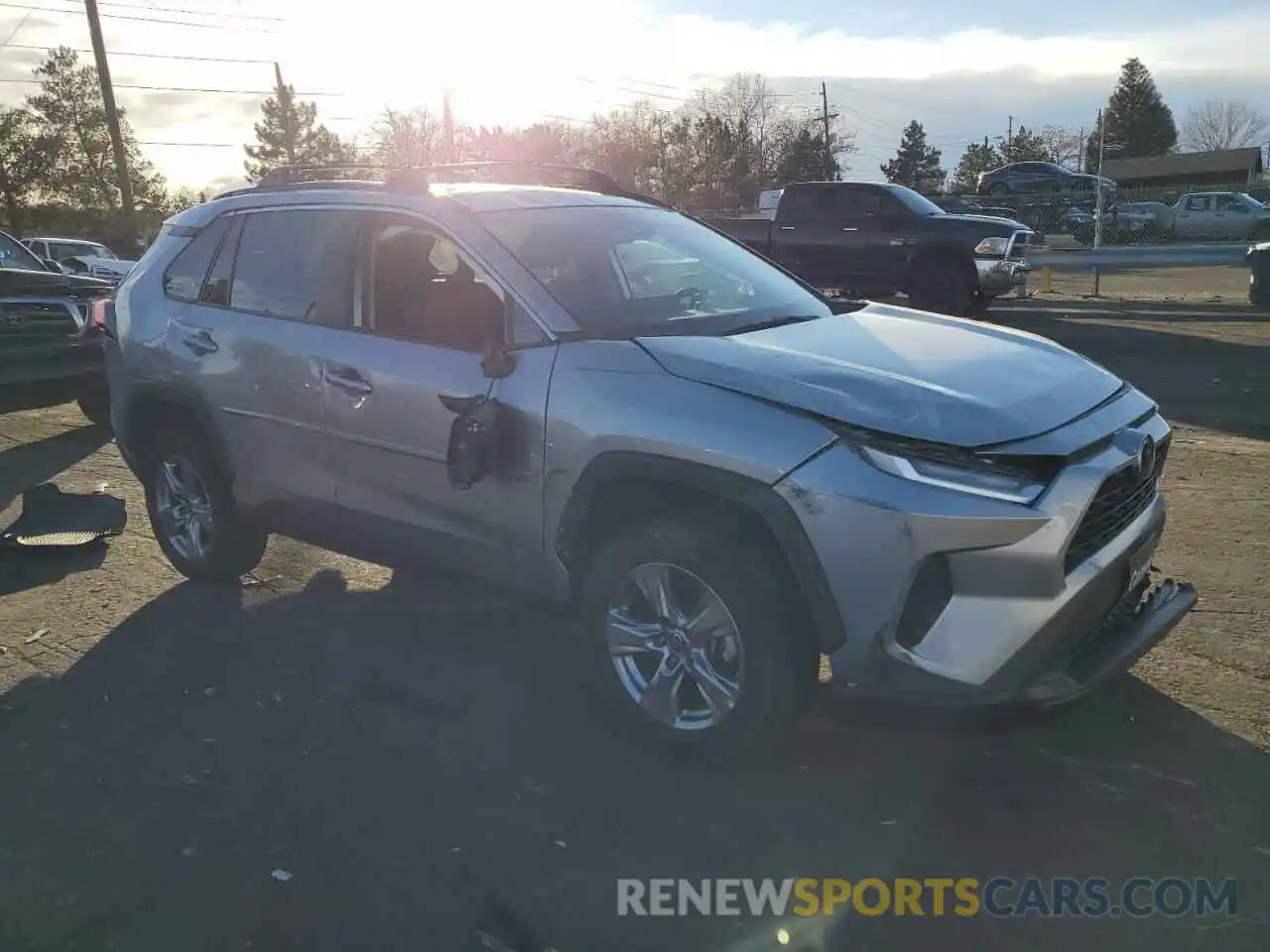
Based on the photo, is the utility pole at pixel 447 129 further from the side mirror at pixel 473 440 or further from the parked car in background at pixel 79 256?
the side mirror at pixel 473 440

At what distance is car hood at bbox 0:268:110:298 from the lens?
9.35m

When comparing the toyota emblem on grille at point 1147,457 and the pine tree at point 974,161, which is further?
the pine tree at point 974,161

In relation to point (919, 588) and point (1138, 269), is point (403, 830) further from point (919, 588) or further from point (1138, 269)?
point (1138, 269)

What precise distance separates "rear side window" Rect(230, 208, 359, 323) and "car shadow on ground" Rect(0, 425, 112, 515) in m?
3.29

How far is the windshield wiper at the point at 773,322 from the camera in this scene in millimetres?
4008

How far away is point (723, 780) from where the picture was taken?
11.5ft

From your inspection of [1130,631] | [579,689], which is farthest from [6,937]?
[1130,631]

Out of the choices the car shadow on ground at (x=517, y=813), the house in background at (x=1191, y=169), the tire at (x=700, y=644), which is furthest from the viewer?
the house in background at (x=1191, y=169)

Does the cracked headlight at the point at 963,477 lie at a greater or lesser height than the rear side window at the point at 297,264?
lesser

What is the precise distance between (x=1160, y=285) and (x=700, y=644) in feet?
74.5

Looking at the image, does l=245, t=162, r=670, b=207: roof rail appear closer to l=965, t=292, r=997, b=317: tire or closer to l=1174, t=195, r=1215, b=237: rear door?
l=965, t=292, r=997, b=317: tire

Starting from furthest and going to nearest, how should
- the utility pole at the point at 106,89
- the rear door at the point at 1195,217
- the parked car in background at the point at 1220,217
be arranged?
the rear door at the point at 1195,217, the parked car in background at the point at 1220,217, the utility pole at the point at 106,89

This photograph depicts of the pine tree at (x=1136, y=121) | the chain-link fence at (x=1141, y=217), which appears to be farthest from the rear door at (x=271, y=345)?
the pine tree at (x=1136, y=121)

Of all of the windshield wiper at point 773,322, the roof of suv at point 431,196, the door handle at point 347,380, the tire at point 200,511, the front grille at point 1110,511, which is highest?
the roof of suv at point 431,196
